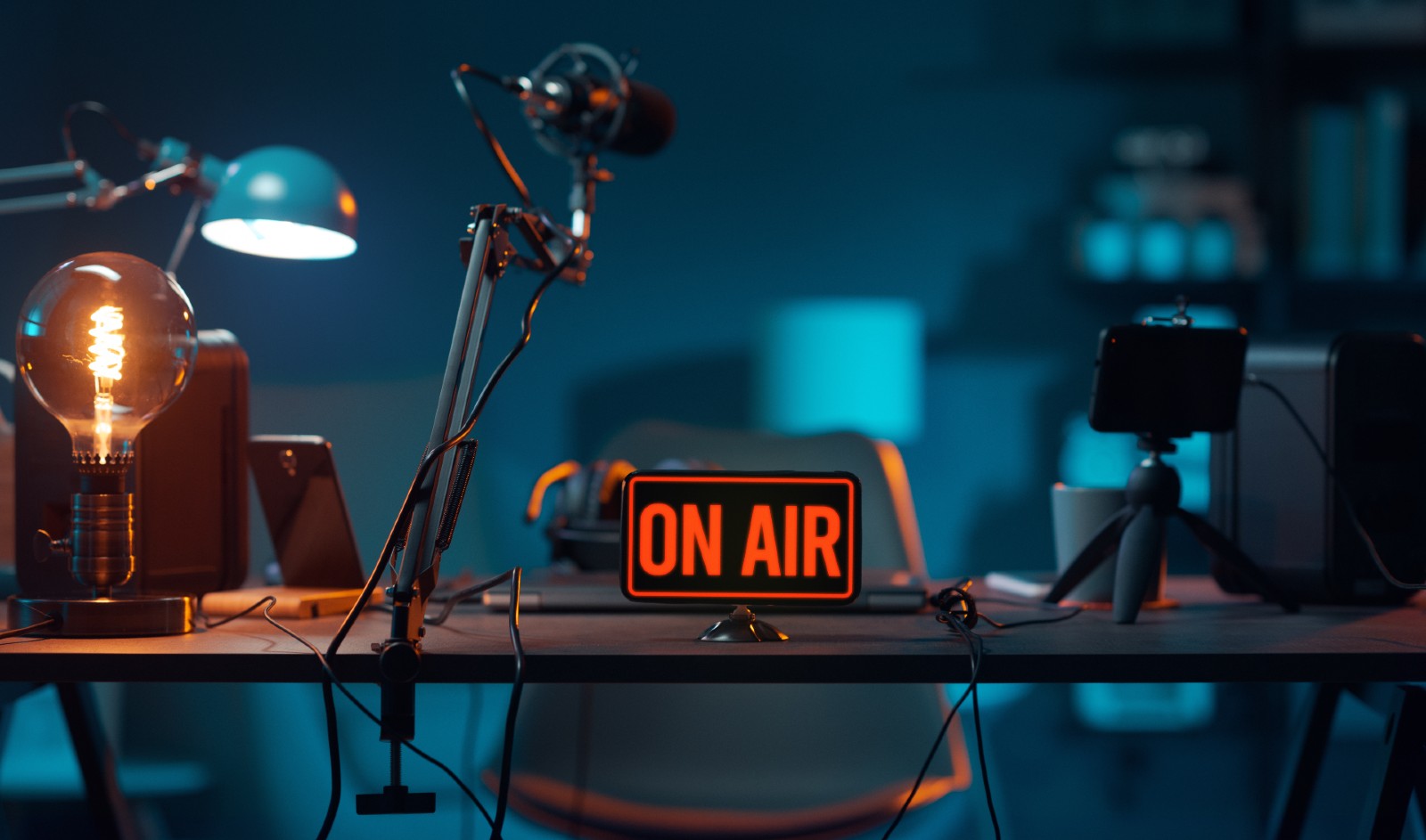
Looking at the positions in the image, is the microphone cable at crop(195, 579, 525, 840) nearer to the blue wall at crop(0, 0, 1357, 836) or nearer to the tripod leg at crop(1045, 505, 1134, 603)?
the tripod leg at crop(1045, 505, 1134, 603)

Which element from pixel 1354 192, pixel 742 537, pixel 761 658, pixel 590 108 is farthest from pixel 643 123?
pixel 1354 192

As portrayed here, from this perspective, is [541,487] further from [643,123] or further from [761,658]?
[761,658]

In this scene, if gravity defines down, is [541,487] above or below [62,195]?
below

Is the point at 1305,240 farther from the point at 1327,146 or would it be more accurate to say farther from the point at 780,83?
the point at 780,83

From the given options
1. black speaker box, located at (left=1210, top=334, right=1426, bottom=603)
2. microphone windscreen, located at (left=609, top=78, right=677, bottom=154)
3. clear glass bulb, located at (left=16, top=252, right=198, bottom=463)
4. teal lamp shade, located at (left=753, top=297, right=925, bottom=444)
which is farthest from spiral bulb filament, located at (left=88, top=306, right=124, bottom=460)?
teal lamp shade, located at (left=753, top=297, right=925, bottom=444)

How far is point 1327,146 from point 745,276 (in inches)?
47.3

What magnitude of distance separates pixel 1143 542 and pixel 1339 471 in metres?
0.28

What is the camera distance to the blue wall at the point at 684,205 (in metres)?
2.35

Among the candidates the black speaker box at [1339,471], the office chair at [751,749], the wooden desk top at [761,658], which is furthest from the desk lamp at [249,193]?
the black speaker box at [1339,471]

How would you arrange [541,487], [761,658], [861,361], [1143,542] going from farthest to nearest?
[861,361] < [541,487] < [1143,542] < [761,658]

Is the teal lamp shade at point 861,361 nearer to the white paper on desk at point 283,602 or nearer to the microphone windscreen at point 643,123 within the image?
the microphone windscreen at point 643,123

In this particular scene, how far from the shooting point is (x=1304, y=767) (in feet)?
4.28

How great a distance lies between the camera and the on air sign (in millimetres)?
848

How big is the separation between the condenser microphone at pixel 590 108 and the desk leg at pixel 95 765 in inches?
32.6
